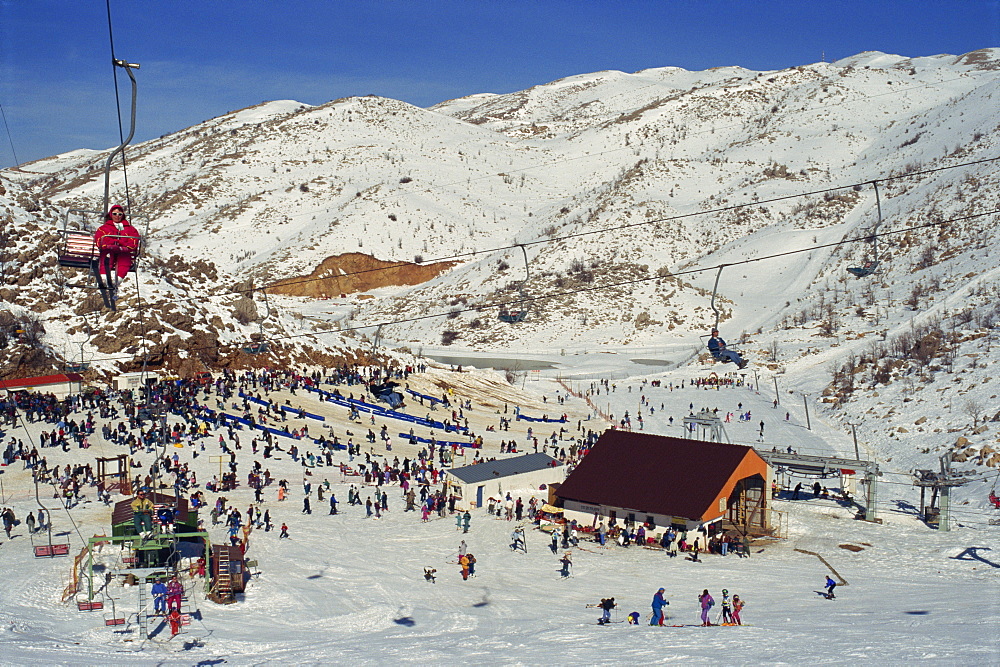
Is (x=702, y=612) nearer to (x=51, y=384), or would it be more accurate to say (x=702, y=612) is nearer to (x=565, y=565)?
(x=565, y=565)

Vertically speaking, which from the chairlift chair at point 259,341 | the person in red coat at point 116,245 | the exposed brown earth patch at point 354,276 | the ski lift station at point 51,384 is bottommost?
the ski lift station at point 51,384

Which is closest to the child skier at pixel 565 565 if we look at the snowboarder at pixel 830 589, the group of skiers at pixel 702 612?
the group of skiers at pixel 702 612

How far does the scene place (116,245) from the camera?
14.8 meters

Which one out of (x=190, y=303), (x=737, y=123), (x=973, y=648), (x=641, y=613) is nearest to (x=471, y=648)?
(x=641, y=613)

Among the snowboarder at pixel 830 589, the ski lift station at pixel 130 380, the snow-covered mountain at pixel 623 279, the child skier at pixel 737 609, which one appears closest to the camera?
the child skier at pixel 737 609

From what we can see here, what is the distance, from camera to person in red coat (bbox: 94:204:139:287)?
1472cm

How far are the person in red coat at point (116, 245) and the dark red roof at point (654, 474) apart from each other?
18547 millimetres

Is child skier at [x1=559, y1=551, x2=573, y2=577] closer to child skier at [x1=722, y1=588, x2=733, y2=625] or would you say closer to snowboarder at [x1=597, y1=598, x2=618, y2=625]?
snowboarder at [x1=597, y1=598, x2=618, y2=625]

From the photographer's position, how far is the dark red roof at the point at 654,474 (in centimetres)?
2888

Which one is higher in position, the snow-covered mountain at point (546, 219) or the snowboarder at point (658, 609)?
the snow-covered mountain at point (546, 219)

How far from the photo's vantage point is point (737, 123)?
473 feet

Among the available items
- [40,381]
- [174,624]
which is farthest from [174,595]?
[40,381]

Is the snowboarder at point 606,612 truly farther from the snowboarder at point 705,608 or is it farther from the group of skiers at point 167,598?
the group of skiers at point 167,598

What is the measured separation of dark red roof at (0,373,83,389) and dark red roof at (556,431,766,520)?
2608cm
